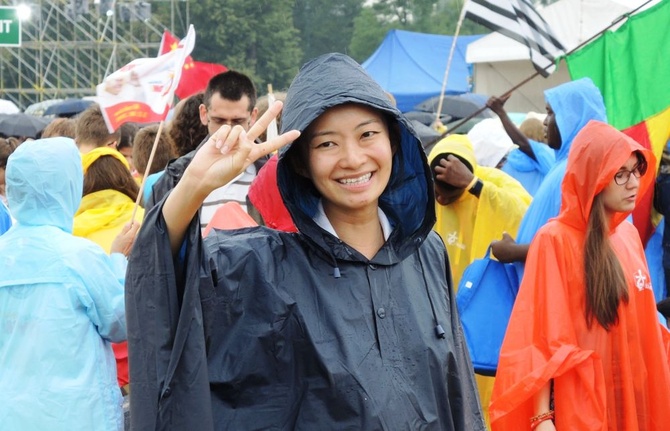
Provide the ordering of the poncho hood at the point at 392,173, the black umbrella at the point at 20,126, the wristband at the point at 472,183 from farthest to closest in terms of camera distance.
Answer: the black umbrella at the point at 20,126 < the wristband at the point at 472,183 < the poncho hood at the point at 392,173

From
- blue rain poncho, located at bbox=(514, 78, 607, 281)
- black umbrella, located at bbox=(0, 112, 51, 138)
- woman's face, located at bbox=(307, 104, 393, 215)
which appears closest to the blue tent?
black umbrella, located at bbox=(0, 112, 51, 138)

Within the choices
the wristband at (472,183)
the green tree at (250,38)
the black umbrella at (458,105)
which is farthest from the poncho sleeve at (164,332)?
the green tree at (250,38)

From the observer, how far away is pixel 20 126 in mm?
15594

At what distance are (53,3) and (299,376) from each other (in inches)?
1553

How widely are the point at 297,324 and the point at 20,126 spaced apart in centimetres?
1372

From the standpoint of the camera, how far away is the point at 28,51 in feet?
136

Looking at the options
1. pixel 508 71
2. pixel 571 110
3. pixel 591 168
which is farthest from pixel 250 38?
pixel 591 168

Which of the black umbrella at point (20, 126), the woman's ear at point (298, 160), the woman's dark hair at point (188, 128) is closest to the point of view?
the woman's ear at point (298, 160)

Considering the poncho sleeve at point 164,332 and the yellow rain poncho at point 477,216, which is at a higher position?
the poncho sleeve at point 164,332

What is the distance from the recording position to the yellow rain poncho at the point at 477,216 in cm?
629

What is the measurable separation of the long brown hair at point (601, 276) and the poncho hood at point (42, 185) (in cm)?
220

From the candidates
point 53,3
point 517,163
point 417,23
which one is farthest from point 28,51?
point 517,163

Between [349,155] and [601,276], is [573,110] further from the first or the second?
[349,155]

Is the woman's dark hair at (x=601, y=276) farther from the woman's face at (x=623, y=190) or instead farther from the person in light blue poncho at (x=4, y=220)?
the person in light blue poncho at (x=4, y=220)
